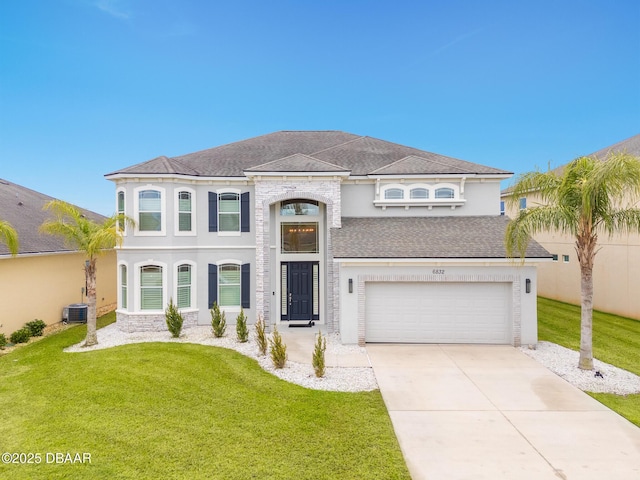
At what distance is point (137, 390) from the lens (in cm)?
717

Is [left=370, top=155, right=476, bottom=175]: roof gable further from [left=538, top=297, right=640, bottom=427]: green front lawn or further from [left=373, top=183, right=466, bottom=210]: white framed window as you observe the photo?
[left=538, top=297, right=640, bottom=427]: green front lawn

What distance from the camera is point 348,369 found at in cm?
880

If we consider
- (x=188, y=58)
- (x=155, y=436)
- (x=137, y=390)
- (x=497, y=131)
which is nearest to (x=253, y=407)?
(x=155, y=436)

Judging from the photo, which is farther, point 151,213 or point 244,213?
point 244,213

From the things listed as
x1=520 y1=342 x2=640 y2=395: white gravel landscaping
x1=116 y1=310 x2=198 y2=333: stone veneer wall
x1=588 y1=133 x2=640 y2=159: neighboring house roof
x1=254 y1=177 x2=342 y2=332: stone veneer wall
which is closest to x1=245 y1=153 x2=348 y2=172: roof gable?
x1=254 y1=177 x2=342 y2=332: stone veneer wall

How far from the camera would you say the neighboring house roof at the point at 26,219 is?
503 inches

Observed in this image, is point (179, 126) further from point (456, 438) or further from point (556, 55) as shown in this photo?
point (456, 438)

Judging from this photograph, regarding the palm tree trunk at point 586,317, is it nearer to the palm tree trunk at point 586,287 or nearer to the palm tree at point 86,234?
the palm tree trunk at point 586,287

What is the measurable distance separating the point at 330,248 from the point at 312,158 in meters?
3.99

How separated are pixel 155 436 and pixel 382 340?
755 cm

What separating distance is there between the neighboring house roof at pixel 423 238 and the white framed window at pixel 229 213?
4.29 m

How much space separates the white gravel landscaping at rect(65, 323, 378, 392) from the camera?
7883mm

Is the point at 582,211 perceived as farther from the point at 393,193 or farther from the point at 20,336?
the point at 20,336

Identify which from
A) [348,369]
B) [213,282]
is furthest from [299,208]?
[348,369]
